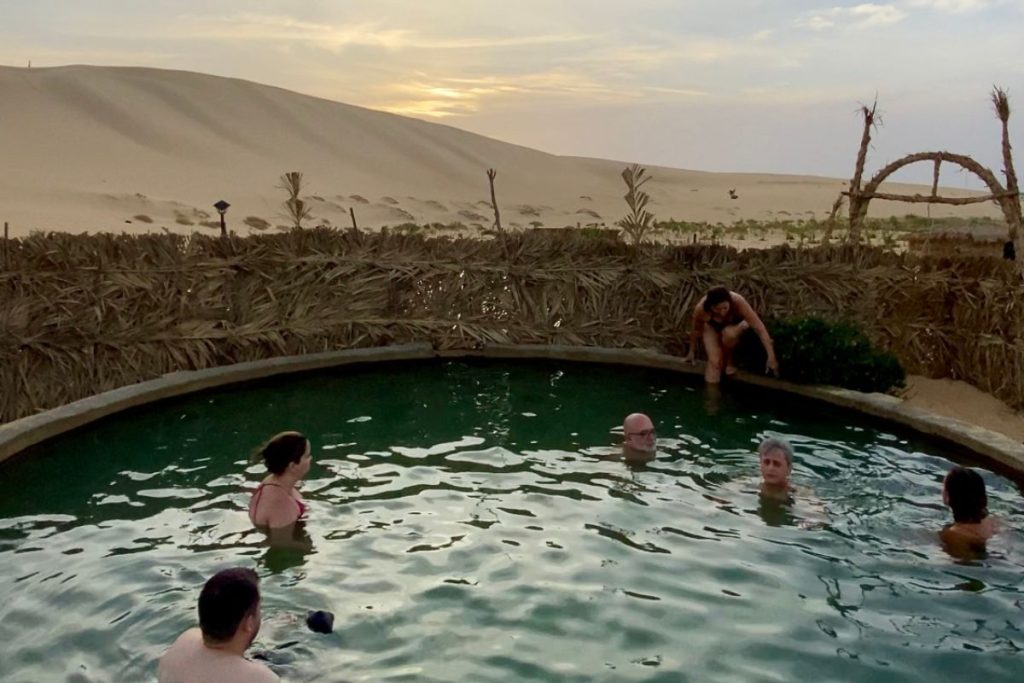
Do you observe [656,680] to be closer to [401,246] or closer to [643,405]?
[643,405]

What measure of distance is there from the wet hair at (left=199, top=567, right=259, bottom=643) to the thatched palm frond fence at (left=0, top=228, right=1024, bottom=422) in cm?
711

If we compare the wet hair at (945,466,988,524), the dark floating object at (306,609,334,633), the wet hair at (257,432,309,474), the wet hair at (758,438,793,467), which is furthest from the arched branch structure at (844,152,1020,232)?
the dark floating object at (306,609,334,633)

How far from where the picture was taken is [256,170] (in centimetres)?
5350

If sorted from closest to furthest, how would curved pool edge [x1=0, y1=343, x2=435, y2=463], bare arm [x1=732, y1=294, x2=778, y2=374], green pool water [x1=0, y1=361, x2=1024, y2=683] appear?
1. green pool water [x1=0, y1=361, x2=1024, y2=683]
2. curved pool edge [x1=0, y1=343, x2=435, y2=463]
3. bare arm [x1=732, y1=294, x2=778, y2=374]

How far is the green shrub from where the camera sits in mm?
10766

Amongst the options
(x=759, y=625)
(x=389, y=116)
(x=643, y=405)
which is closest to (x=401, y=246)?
(x=643, y=405)

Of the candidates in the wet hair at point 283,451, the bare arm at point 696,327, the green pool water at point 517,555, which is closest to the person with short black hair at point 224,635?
the green pool water at point 517,555

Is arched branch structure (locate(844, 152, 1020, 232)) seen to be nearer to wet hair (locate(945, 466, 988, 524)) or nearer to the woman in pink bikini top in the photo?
wet hair (locate(945, 466, 988, 524))

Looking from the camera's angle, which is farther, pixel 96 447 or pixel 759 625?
pixel 96 447

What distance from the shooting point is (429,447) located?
9.05 meters

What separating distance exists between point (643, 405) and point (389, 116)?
249ft

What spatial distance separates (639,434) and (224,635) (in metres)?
5.16

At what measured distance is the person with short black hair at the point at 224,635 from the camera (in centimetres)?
394

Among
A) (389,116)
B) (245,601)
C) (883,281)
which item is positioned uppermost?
(389,116)
